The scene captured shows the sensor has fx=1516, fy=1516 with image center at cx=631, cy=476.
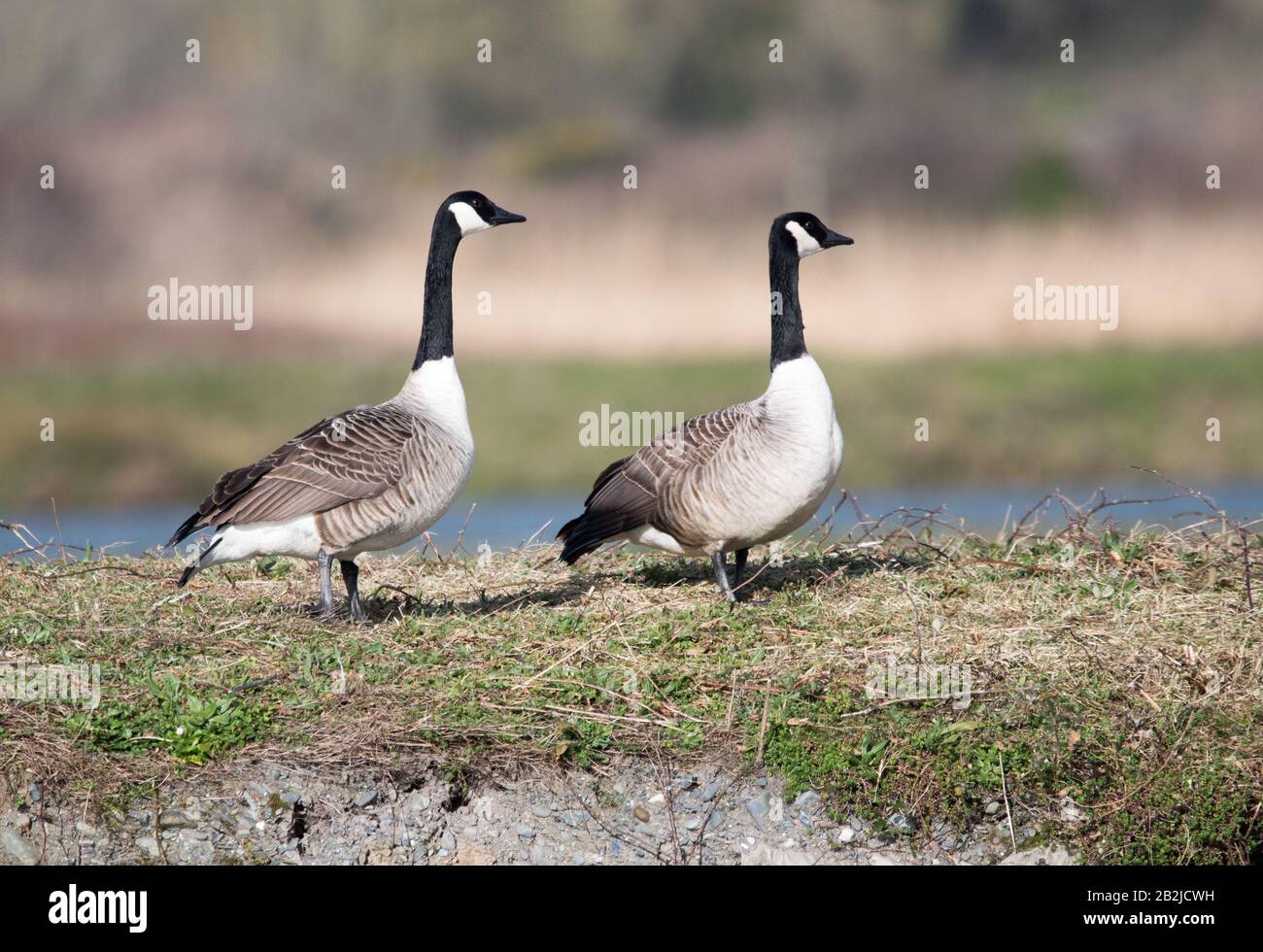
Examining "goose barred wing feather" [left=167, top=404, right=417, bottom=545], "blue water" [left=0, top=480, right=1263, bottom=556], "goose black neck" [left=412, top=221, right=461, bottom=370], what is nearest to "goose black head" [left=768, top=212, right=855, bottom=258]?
"goose black neck" [left=412, top=221, right=461, bottom=370]

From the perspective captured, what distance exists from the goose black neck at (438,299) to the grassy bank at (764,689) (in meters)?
1.19

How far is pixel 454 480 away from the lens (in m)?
6.94

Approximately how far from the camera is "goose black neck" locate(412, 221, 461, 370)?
739 centimetres

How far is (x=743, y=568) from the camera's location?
756cm

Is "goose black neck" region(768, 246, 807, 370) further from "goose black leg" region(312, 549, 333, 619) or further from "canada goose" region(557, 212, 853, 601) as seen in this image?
"goose black leg" region(312, 549, 333, 619)

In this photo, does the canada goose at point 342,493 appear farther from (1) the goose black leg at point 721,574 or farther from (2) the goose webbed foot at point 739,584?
(2) the goose webbed foot at point 739,584

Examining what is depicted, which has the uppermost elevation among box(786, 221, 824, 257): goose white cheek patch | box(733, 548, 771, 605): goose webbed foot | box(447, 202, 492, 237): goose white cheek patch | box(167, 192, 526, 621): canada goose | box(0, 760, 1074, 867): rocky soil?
box(447, 202, 492, 237): goose white cheek patch

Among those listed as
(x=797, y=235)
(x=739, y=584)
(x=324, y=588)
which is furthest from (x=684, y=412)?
(x=324, y=588)

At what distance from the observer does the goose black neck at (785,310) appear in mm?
7402

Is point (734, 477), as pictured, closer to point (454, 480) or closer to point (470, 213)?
point (454, 480)
